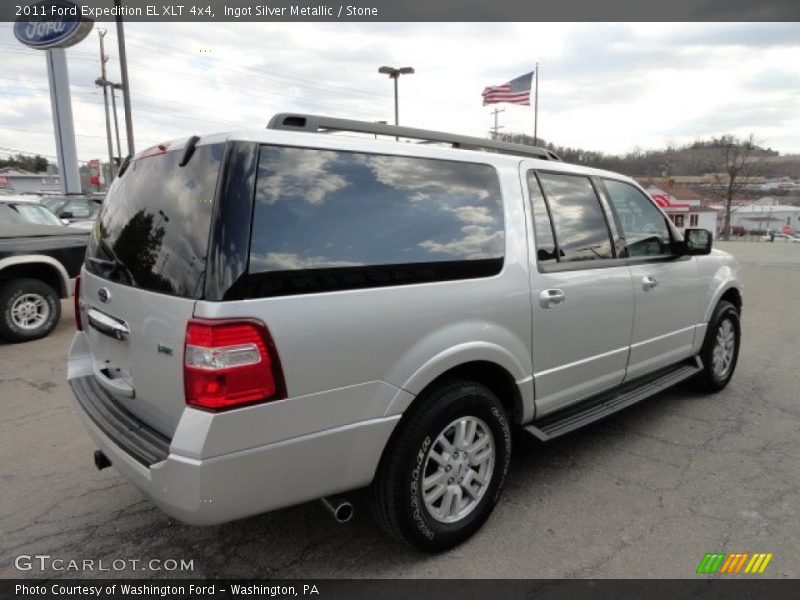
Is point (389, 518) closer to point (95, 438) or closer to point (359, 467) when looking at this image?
point (359, 467)

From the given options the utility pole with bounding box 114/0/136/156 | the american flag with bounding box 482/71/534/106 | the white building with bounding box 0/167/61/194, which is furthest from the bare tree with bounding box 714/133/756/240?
the white building with bounding box 0/167/61/194

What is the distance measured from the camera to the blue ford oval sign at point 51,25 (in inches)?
861

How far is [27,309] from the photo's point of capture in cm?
673

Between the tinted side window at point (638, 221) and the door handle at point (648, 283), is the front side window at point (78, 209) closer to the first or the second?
the tinted side window at point (638, 221)

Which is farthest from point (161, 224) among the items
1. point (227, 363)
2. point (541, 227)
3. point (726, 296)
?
point (726, 296)

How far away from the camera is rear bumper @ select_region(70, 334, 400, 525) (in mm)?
2000

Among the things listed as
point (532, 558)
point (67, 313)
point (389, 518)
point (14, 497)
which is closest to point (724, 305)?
point (532, 558)

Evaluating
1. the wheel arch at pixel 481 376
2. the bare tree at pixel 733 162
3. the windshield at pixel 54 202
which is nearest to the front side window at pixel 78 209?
the windshield at pixel 54 202

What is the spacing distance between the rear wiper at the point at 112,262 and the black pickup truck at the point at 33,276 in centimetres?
462

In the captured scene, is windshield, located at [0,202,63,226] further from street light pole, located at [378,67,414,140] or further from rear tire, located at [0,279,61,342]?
street light pole, located at [378,67,414,140]

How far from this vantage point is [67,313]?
28.3 ft

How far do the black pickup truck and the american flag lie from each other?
2068 centimetres

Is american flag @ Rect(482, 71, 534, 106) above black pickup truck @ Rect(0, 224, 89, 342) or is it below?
above

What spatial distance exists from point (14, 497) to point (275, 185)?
8.48 ft
